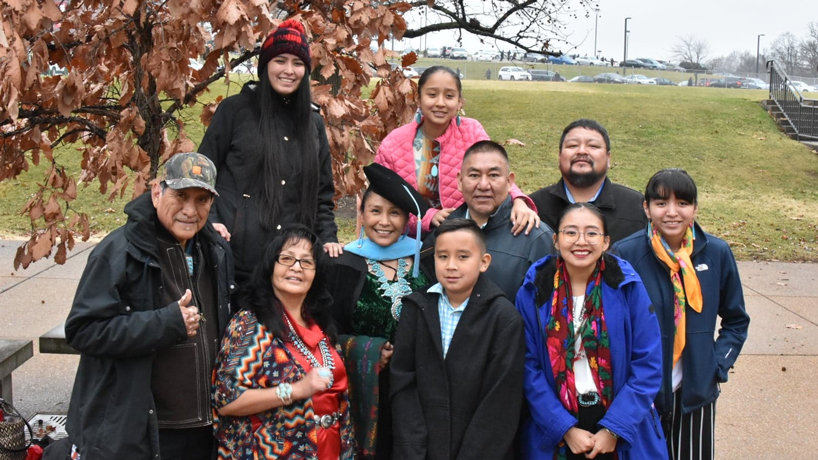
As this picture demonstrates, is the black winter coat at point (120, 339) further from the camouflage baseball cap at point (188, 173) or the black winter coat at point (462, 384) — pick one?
the black winter coat at point (462, 384)

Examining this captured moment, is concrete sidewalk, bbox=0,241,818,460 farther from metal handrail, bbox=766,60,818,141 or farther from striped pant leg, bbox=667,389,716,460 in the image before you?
metal handrail, bbox=766,60,818,141

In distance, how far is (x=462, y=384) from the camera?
2793 millimetres

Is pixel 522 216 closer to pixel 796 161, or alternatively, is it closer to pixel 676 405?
pixel 676 405

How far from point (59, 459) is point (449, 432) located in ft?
5.26

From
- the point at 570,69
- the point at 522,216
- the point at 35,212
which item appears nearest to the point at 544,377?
the point at 522,216

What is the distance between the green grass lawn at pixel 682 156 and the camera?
1052cm

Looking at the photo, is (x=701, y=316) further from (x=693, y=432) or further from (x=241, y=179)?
(x=241, y=179)

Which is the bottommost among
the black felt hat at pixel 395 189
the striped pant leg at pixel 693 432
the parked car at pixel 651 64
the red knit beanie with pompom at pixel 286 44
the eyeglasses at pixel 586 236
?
the striped pant leg at pixel 693 432

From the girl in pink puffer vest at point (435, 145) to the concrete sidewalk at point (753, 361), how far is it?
240 centimetres

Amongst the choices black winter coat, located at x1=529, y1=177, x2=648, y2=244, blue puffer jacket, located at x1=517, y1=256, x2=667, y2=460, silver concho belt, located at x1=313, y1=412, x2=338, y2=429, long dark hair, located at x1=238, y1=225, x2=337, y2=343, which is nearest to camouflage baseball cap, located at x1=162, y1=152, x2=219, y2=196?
long dark hair, located at x1=238, y1=225, x2=337, y2=343

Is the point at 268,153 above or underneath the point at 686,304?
above

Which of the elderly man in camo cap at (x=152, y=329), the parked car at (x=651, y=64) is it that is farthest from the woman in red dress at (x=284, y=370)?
the parked car at (x=651, y=64)

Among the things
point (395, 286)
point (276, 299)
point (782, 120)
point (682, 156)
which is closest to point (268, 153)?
point (276, 299)

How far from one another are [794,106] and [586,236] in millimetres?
19308
